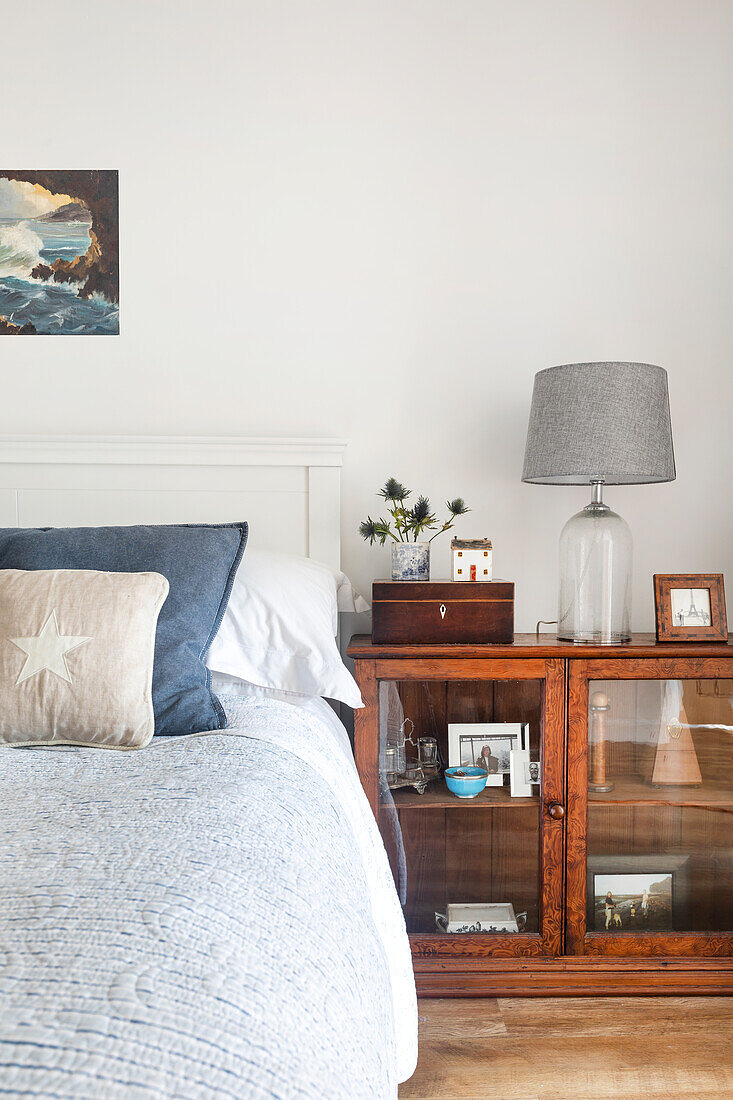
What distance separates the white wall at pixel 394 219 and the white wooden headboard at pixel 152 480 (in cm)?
10

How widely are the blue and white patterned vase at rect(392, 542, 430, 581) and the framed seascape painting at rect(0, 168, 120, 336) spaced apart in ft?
3.25

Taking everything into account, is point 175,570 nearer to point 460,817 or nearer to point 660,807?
point 460,817

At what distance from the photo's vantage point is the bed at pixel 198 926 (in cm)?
49

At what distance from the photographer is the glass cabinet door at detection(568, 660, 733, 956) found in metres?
1.76

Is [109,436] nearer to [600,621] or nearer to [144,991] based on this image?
[600,621]

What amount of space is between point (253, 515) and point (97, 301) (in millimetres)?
712

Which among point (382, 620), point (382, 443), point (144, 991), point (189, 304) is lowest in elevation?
point (144, 991)

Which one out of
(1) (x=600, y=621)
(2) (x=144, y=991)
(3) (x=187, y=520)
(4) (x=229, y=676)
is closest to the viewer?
(2) (x=144, y=991)

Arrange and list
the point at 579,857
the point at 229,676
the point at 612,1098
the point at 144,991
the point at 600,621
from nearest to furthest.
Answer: the point at 144,991 → the point at 612,1098 → the point at 229,676 → the point at 579,857 → the point at 600,621

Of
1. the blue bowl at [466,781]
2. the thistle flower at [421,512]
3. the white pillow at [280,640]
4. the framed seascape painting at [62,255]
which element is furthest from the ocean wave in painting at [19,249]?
the blue bowl at [466,781]

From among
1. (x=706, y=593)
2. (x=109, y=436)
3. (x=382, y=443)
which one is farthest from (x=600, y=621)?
(x=109, y=436)

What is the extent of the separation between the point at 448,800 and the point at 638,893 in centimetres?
48

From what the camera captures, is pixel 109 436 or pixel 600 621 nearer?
pixel 600 621

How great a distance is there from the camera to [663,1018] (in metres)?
1.66
